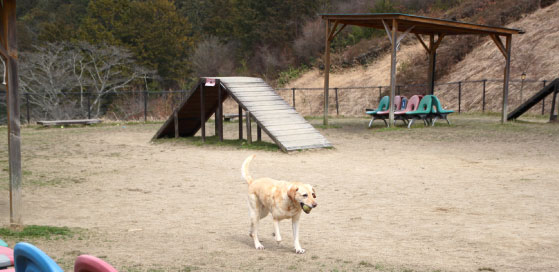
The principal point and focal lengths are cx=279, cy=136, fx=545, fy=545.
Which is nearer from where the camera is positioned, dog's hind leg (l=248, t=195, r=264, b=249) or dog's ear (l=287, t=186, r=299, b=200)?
dog's ear (l=287, t=186, r=299, b=200)

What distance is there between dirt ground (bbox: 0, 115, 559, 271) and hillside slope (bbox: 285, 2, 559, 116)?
1299cm

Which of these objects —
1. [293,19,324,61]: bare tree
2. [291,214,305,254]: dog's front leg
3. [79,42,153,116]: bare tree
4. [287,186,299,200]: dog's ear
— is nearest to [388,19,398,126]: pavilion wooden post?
[291,214,305,254]: dog's front leg

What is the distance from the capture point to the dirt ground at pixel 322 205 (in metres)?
5.23

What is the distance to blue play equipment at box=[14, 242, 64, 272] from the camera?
79.9 inches

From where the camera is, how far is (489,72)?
29.7m

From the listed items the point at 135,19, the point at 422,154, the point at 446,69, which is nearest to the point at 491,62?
the point at 446,69

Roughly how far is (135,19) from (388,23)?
2811 cm

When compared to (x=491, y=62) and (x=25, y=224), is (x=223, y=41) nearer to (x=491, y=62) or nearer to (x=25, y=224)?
(x=491, y=62)

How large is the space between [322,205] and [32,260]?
5954 mm

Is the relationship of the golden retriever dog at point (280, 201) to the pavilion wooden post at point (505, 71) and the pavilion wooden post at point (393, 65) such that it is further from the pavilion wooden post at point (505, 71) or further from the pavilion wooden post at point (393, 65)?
the pavilion wooden post at point (505, 71)

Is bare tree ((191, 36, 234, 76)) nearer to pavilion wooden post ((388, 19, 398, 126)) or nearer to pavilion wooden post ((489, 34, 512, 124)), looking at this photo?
pavilion wooden post ((388, 19, 398, 126))

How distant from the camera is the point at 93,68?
122ft

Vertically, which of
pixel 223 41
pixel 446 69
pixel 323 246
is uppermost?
pixel 223 41

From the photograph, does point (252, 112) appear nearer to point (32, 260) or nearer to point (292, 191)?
point (292, 191)
